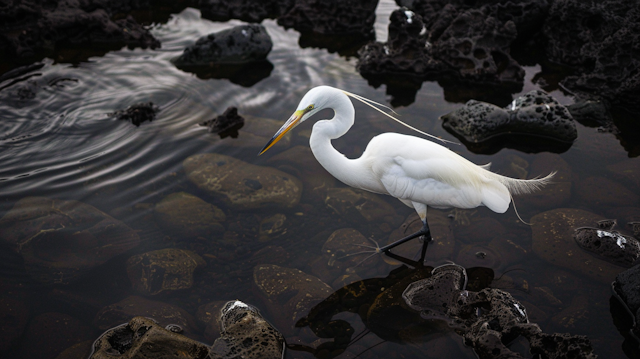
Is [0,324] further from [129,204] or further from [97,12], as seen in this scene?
[97,12]

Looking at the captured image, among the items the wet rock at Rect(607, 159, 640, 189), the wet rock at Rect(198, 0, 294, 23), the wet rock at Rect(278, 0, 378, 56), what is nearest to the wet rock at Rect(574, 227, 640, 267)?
the wet rock at Rect(607, 159, 640, 189)

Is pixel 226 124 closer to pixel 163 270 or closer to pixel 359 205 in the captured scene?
pixel 359 205

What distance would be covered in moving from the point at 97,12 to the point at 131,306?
5478mm

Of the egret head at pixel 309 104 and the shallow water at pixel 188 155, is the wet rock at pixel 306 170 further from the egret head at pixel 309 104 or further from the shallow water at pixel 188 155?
the egret head at pixel 309 104

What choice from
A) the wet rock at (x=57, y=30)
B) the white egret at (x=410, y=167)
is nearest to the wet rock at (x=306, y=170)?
the white egret at (x=410, y=167)

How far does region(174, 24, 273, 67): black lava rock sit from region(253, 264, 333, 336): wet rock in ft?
12.8

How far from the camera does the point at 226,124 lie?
546 cm

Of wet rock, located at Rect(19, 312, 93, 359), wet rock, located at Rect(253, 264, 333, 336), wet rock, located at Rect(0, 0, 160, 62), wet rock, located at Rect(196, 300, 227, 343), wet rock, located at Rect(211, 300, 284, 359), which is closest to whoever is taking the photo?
wet rock, located at Rect(211, 300, 284, 359)

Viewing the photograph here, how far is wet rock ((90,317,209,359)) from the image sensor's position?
2.76 m

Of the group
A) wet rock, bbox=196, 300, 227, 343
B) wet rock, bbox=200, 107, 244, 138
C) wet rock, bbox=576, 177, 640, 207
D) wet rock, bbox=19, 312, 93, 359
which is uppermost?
wet rock, bbox=200, 107, 244, 138

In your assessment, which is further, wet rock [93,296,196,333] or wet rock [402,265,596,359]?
wet rock [93,296,196,333]

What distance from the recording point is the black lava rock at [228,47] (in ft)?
21.6

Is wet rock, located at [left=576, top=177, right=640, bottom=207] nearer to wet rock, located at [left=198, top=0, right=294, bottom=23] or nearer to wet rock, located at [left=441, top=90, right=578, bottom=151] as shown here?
wet rock, located at [left=441, top=90, right=578, bottom=151]

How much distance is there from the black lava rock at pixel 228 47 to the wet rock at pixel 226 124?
156 centimetres
